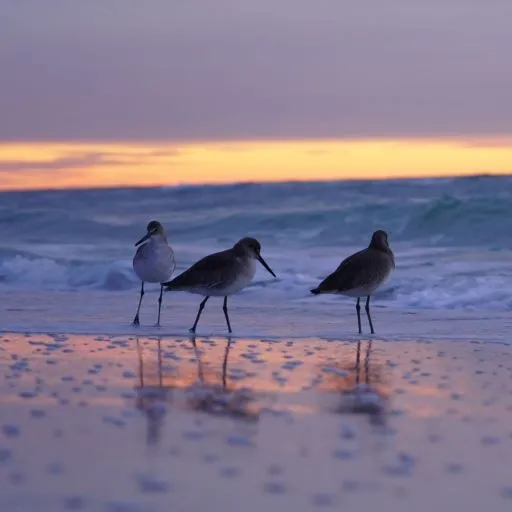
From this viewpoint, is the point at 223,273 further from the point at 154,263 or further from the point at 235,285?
the point at 154,263

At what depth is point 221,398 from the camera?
778cm

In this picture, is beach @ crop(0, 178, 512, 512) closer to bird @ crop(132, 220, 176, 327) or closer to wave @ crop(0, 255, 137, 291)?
wave @ crop(0, 255, 137, 291)

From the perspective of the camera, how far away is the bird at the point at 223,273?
39.0 feet

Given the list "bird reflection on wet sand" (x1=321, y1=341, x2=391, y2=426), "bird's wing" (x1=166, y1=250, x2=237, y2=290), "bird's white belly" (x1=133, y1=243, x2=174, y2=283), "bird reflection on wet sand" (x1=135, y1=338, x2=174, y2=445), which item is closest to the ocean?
"bird's white belly" (x1=133, y1=243, x2=174, y2=283)

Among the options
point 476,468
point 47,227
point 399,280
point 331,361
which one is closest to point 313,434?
point 476,468

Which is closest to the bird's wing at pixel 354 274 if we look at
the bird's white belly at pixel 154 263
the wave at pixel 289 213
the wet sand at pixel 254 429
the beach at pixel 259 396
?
the beach at pixel 259 396

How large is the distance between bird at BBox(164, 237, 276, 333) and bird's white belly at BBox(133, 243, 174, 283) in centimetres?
140

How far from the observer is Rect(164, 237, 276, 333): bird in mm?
11875

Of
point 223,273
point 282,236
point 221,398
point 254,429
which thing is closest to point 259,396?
point 221,398

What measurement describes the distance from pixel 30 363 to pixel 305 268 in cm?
1190

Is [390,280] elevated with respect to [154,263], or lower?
lower

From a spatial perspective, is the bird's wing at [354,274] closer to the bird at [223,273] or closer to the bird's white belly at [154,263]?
the bird at [223,273]

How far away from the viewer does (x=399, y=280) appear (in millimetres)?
17062

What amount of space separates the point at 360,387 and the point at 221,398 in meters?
1.01
